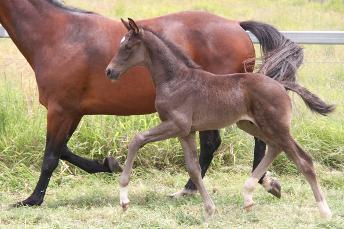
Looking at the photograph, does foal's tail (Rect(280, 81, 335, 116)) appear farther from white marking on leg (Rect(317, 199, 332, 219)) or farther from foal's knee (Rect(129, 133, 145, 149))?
foal's knee (Rect(129, 133, 145, 149))

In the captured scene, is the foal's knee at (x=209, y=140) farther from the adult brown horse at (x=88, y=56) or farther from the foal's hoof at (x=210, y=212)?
the foal's hoof at (x=210, y=212)

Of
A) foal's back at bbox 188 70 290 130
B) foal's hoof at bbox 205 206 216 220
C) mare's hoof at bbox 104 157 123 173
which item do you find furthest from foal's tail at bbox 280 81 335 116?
mare's hoof at bbox 104 157 123 173

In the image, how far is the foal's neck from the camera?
573 cm

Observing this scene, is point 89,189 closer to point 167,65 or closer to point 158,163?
point 158,163

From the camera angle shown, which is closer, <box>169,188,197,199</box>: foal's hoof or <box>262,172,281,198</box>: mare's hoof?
<box>262,172,281,198</box>: mare's hoof

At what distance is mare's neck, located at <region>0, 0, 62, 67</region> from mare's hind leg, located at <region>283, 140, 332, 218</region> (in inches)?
89.7

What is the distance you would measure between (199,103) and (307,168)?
3.04 feet

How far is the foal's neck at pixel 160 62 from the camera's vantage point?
5.73 meters

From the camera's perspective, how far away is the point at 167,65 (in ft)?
18.8

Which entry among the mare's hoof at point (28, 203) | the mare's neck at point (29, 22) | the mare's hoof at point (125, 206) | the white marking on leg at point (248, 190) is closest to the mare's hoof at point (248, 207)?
the white marking on leg at point (248, 190)

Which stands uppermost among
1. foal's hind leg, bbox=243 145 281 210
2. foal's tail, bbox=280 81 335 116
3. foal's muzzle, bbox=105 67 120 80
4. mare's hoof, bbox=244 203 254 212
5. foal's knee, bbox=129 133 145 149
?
foal's muzzle, bbox=105 67 120 80

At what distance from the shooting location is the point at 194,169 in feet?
18.7

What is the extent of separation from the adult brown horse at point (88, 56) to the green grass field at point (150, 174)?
381 millimetres

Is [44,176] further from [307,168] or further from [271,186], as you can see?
[307,168]
